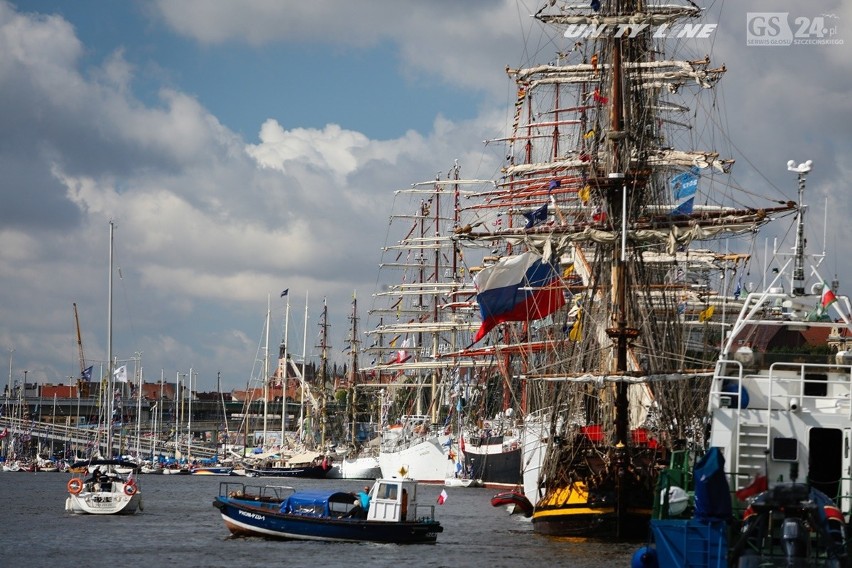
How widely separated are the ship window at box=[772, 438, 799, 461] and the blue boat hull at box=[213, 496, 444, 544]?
23.4 metres

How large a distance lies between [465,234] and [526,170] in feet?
162

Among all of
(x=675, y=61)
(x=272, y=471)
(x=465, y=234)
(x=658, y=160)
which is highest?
(x=675, y=61)

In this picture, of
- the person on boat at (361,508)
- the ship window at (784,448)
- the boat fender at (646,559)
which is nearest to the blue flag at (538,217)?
the person on boat at (361,508)

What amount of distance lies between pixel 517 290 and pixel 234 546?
23.0m

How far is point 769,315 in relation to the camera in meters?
44.9

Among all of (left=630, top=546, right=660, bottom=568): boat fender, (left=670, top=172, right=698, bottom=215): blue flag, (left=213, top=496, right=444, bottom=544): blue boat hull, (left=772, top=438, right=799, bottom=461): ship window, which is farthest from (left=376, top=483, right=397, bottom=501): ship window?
(left=772, top=438, right=799, bottom=461): ship window

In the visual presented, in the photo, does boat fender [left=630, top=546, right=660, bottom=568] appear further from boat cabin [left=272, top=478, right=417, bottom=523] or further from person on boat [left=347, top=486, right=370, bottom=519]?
person on boat [left=347, top=486, right=370, bottom=519]

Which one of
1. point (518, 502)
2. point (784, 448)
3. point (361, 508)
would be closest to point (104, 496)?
point (518, 502)

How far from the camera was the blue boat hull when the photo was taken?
56719 mm

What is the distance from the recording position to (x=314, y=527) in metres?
58.1

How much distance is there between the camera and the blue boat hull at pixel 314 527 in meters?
56.7

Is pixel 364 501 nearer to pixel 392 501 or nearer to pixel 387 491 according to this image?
pixel 387 491

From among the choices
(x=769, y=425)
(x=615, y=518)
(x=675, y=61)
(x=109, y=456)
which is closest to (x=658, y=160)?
(x=675, y=61)

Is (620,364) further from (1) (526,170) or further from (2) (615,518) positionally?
(1) (526,170)
